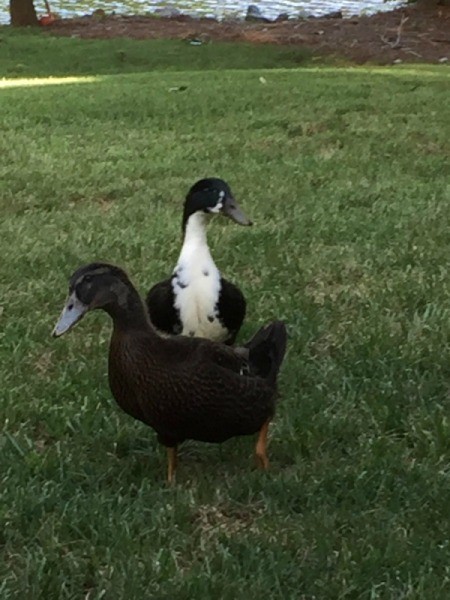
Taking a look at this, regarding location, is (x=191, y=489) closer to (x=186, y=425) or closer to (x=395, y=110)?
(x=186, y=425)

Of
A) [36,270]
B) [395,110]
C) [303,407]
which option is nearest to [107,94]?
[395,110]

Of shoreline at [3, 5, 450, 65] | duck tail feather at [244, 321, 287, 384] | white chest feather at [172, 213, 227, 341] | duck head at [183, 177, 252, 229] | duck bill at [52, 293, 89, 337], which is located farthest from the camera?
shoreline at [3, 5, 450, 65]

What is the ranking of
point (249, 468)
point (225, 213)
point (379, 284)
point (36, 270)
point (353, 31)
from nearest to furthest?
point (249, 468), point (225, 213), point (379, 284), point (36, 270), point (353, 31)

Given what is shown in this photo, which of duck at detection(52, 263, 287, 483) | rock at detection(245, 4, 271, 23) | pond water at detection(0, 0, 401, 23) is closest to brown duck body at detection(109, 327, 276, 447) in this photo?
duck at detection(52, 263, 287, 483)

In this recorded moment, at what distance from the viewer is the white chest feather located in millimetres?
4109

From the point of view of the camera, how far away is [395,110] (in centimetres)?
1020

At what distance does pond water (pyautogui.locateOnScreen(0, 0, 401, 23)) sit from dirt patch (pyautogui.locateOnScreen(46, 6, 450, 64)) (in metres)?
2.26

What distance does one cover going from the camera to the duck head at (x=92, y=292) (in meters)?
3.12

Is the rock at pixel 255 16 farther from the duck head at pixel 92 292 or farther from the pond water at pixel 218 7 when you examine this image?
the duck head at pixel 92 292

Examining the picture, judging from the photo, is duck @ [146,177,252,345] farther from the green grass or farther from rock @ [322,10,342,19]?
rock @ [322,10,342,19]

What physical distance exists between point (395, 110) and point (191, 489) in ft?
24.8

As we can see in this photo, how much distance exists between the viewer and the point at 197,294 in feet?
13.5

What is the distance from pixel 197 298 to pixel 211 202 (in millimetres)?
439

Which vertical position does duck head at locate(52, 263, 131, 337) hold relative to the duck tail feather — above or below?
above
